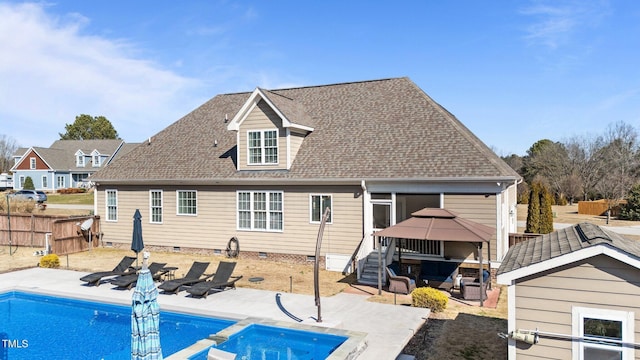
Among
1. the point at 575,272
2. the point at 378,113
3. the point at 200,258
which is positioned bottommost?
the point at 200,258

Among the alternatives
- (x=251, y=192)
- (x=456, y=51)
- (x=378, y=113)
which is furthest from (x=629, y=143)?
(x=251, y=192)

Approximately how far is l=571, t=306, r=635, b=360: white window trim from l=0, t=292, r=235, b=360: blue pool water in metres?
8.33

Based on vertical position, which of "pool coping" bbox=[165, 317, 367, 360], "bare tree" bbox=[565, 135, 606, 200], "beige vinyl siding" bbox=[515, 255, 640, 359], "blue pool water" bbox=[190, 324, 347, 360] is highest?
"bare tree" bbox=[565, 135, 606, 200]

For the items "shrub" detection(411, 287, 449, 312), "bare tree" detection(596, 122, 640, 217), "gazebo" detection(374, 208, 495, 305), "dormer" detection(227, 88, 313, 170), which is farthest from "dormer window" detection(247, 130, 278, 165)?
"bare tree" detection(596, 122, 640, 217)

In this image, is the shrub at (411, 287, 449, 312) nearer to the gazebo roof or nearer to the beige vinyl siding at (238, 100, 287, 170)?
the gazebo roof

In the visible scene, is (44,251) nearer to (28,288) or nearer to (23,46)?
(28,288)

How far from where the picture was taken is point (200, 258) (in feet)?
66.0

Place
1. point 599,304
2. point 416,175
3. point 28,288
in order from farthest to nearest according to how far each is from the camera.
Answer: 1. point 416,175
2. point 28,288
3. point 599,304

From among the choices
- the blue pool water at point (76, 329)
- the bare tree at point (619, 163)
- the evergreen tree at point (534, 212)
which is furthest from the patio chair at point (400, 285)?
the bare tree at point (619, 163)

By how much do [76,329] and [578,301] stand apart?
12.1m

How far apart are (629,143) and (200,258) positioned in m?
56.4

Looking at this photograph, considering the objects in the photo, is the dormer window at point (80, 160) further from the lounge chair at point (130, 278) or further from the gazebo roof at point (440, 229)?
the gazebo roof at point (440, 229)

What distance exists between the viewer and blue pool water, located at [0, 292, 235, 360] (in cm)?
983

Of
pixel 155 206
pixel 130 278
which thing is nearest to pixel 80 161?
pixel 155 206
